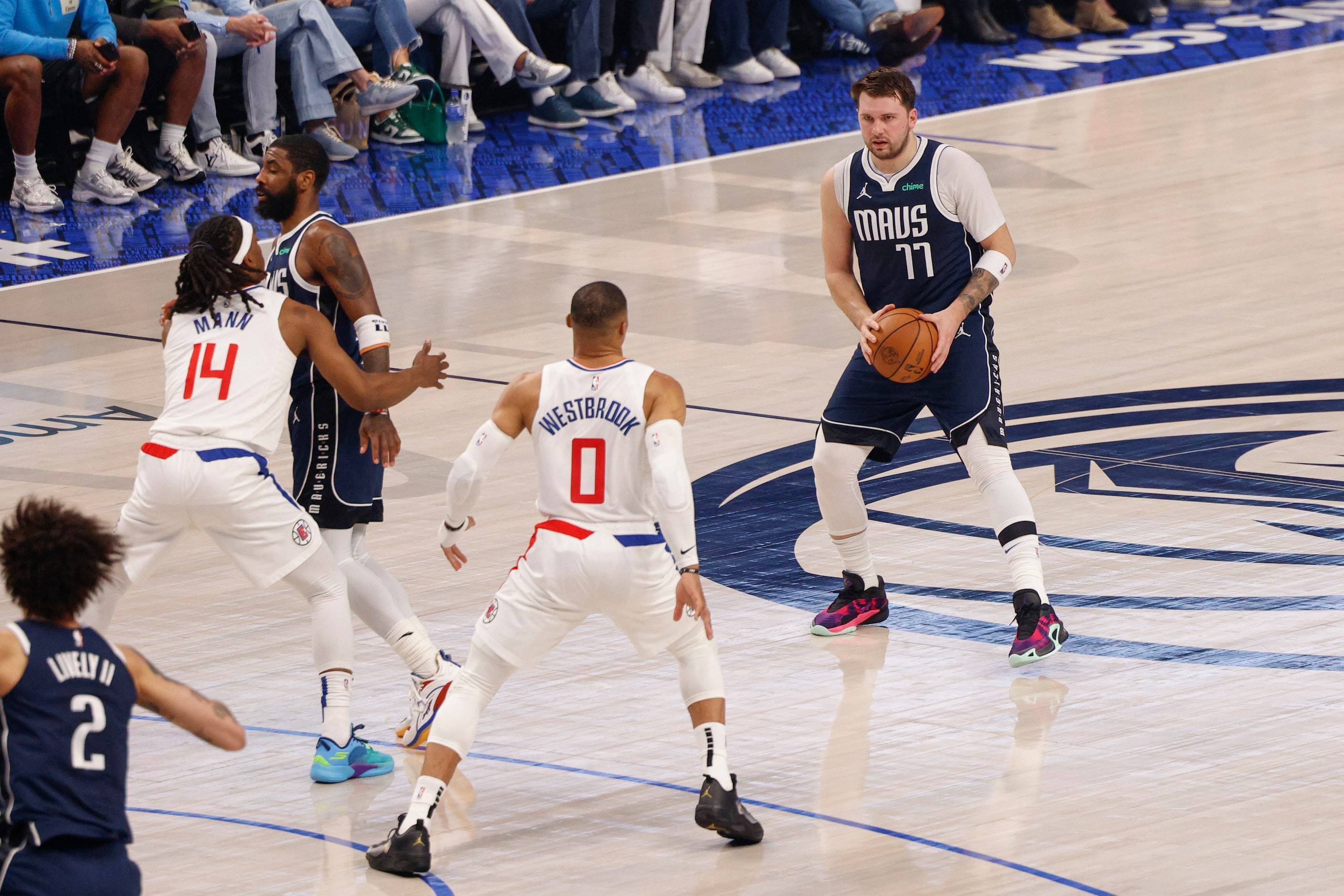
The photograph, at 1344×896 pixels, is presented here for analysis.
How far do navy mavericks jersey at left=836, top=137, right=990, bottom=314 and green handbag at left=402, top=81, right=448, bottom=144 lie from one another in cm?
988

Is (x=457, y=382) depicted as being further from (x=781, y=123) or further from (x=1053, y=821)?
(x=781, y=123)

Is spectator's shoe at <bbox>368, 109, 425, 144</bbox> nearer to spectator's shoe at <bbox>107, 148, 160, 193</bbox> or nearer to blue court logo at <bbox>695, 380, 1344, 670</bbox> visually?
spectator's shoe at <bbox>107, 148, 160, 193</bbox>

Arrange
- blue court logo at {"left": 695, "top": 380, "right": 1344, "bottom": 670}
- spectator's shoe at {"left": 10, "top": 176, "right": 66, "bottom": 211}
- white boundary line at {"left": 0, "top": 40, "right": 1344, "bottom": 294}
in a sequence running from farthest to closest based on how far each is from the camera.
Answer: spectator's shoe at {"left": 10, "top": 176, "right": 66, "bottom": 211} → white boundary line at {"left": 0, "top": 40, "right": 1344, "bottom": 294} → blue court logo at {"left": 695, "top": 380, "right": 1344, "bottom": 670}

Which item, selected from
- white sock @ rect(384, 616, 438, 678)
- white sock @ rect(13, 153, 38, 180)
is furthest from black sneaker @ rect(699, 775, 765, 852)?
white sock @ rect(13, 153, 38, 180)

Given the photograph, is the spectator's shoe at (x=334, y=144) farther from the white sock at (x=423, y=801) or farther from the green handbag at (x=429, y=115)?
the white sock at (x=423, y=801)

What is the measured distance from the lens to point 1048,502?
8672 mm

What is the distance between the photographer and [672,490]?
17.7 ft

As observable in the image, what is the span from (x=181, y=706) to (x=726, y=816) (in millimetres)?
1678

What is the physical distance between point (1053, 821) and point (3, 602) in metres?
4.38

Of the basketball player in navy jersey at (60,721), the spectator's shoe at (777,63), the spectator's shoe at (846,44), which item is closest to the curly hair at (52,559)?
the basketball player in navy jersey at (60,721)

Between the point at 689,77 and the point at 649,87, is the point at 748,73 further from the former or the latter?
the point at 649,87

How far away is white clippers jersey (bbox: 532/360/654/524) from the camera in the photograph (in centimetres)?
554

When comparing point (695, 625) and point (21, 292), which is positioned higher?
point (695, 625)

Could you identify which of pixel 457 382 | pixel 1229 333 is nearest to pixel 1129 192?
pixel 1229 333
